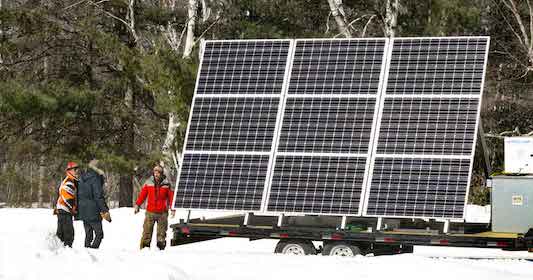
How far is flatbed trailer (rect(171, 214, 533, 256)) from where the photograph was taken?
17000mm

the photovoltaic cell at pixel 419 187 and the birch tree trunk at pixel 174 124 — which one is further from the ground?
the birch tree trunk at pixel 174 124

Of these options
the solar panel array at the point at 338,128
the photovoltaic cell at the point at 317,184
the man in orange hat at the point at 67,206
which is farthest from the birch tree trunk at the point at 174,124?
the man in orange hat at the point at 67,206

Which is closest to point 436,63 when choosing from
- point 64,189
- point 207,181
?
point 207,181

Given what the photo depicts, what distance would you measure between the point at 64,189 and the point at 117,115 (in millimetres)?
18060

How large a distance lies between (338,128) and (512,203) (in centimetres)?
333

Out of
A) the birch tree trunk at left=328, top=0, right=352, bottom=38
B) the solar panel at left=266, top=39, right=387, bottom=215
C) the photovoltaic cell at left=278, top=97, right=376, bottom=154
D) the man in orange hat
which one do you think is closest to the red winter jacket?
the solar panel at left=266, top=39, right=387, bottom=215

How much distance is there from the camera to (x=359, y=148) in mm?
18219

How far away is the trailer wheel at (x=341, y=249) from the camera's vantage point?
17.8m

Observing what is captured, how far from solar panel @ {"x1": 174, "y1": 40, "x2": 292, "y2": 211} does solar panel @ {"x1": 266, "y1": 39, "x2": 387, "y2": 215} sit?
322 mm

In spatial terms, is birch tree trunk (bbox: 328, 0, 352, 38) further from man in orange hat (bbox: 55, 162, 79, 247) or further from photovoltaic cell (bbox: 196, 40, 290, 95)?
man in orange hat (bbox: 55, 162, 79, 247)

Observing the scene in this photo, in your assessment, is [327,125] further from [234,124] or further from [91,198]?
[91,198]

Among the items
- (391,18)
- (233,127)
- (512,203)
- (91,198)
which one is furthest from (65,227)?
(391,18)

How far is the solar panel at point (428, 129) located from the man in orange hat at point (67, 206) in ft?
16.3

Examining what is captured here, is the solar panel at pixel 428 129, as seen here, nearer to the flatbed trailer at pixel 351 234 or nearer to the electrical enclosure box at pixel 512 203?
the flatbed trailer at pixel 351 234
